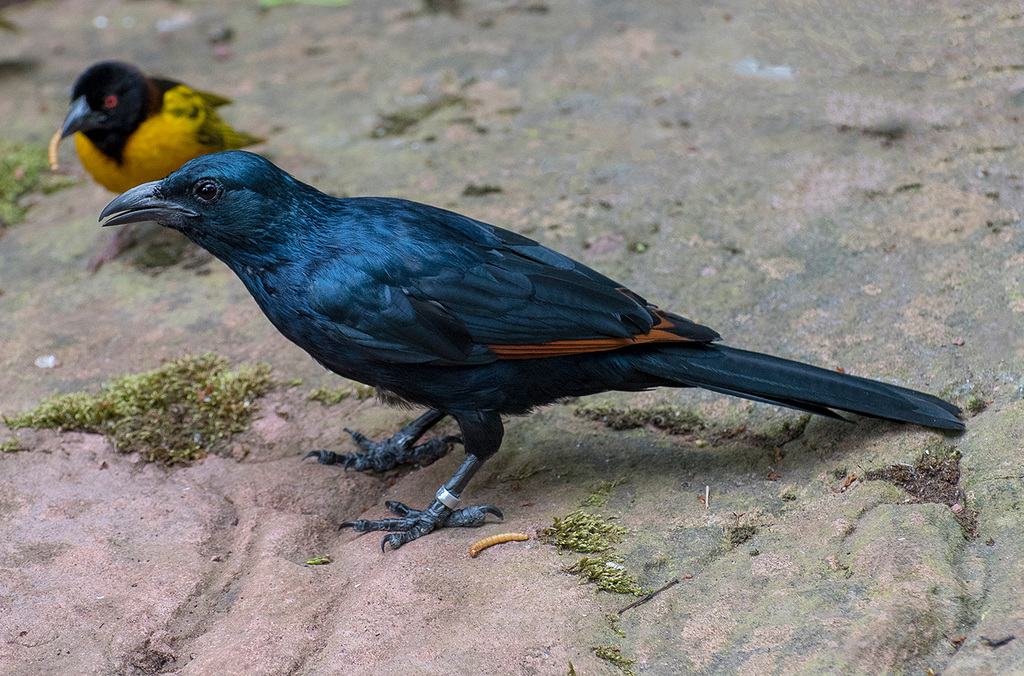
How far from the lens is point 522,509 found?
3.61m

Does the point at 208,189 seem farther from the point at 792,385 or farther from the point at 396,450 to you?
the point at 792,385

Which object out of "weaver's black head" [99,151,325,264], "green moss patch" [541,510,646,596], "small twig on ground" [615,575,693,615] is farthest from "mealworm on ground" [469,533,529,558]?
"weaver's black head" [99,151,325,264]

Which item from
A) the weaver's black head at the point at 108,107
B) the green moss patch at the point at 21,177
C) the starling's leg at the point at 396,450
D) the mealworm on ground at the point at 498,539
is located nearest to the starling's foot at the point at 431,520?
the mealworm on ground at the point at 498,539

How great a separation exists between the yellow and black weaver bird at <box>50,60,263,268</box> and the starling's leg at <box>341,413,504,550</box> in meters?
3.33

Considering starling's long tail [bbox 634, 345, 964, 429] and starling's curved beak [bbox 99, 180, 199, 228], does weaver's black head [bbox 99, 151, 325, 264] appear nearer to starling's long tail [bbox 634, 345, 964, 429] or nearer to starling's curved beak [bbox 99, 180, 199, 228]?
starling's curved beak [bbox 99, 180, 199, 228]

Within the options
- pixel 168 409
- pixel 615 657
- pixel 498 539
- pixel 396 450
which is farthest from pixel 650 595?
pixel 168 409

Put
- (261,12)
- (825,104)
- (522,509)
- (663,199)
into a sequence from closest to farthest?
(522,509)
(663,199)
(825,104)
(261,12)

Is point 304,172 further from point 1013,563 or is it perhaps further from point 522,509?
point 1013,563

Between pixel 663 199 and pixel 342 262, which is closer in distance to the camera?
pixel 342 262

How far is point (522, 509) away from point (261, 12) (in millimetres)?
7138

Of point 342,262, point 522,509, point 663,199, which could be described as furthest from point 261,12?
point 522,509

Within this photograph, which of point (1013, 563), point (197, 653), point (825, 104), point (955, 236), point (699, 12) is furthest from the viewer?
point (699, 12)

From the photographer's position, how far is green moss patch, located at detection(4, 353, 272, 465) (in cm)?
415

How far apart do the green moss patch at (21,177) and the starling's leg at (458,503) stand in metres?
4.49
